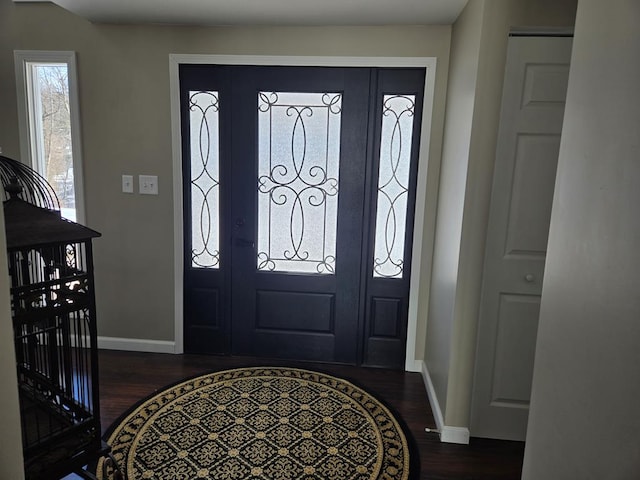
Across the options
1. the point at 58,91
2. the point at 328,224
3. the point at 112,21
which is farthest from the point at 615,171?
the point at 58,91

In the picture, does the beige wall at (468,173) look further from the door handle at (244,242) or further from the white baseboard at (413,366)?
the door handle at (244,242)

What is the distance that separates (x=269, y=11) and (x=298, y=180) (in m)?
1.08

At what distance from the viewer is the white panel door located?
2213 mm

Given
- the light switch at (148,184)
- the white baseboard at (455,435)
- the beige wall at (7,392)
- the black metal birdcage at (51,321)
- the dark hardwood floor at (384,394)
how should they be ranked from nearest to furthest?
the beige wall at (7,392)
the black metal birdcage at (51,321)
the dark hardwood floor at (384,394)
the white baseboard at (455,435)
the light switch at (148,184)

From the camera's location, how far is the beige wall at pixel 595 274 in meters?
0.96

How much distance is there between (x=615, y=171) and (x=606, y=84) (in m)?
0.23

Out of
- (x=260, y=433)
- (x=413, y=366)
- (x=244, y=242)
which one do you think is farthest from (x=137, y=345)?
(x=413, y=366)

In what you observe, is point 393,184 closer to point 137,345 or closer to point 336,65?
point 336,65

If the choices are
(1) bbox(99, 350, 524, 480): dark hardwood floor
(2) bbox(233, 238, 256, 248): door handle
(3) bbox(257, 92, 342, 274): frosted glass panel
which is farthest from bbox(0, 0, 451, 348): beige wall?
(2) bbox(233, 238, 256, 248): door handle

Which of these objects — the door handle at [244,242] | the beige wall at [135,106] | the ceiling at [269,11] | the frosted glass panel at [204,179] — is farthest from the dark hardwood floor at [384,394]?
the ceiling at [269,11]

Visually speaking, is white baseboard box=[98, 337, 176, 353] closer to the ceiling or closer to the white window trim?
the white window trim

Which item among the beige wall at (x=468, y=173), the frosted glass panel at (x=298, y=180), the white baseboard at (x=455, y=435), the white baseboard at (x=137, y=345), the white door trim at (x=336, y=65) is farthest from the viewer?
the white baseboard at (x=137, y=345)

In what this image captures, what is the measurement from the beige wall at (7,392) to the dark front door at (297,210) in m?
2.34

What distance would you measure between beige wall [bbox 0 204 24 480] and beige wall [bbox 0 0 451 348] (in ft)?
7.88
